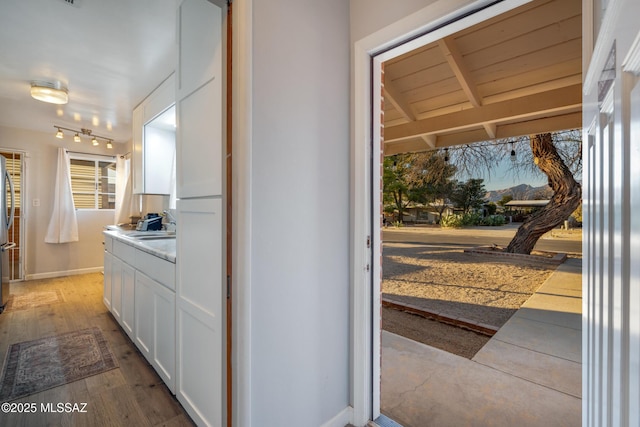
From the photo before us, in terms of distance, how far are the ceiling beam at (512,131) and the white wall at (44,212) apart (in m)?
5.44

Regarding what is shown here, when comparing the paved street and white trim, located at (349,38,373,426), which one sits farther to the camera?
the paved street

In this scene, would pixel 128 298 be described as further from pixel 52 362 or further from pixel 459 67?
pixel 459 67

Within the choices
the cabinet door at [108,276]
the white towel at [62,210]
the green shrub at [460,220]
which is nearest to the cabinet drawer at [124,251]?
the cabinet door at [108,276]

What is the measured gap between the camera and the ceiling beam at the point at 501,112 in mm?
2393

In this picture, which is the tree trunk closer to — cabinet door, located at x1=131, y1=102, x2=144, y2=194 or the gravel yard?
the gravel yard

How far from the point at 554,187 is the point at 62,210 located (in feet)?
26.6

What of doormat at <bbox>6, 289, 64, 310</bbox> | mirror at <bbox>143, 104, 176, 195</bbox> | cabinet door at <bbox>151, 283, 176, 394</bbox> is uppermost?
mirror at <bbox>143, 104, 176, 195</bbox>

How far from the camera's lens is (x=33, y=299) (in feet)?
11.9

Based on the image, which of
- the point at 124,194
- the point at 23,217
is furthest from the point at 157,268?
the point at 23,217

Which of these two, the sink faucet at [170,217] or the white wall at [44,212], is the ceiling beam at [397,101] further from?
the white wall at [44,212]

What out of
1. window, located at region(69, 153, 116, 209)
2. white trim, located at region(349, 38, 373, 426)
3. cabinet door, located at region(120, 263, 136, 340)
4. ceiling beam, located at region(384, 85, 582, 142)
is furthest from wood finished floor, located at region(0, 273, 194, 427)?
ceiling beam, located at region(384, 85, 582, 142)

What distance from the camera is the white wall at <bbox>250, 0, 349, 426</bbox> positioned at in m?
1.18

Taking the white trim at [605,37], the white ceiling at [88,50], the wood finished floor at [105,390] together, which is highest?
the white ceiling at [88,50]

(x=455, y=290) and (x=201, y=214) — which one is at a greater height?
(x=201, y=214)
